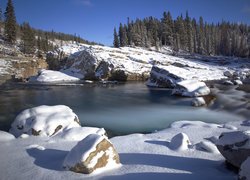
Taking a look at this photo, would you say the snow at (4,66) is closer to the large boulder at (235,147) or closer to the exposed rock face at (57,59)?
the exposed rock face at (57,59)

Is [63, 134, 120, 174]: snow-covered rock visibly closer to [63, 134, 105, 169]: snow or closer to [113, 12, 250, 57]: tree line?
[63, 134, 105, 169]: snow

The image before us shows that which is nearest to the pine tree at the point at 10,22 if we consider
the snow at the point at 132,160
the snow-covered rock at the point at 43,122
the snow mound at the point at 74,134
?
the snow-covered rock at the point at 43,122

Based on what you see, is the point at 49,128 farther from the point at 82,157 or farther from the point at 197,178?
the point at 197,178

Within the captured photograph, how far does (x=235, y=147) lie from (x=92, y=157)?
3.92 meters

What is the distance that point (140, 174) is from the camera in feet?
20.1

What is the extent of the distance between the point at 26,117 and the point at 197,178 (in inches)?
317

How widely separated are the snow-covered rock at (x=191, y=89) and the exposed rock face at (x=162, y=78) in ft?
22.8

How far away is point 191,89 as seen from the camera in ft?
87.2

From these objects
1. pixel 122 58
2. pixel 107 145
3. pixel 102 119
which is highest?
pixel 122 58

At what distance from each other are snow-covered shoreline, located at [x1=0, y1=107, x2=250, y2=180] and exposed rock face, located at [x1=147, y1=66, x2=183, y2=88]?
26105 millimetres

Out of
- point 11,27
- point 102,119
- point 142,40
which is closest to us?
point 102,119

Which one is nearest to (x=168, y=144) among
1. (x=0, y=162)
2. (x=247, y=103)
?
(x=0, y=162)

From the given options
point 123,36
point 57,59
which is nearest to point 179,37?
point 123,36

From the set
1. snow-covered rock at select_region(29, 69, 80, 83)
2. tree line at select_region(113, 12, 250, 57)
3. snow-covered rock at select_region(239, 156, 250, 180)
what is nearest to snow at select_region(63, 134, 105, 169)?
snow-covered rock at select_region(239, 156, 250, 180)
